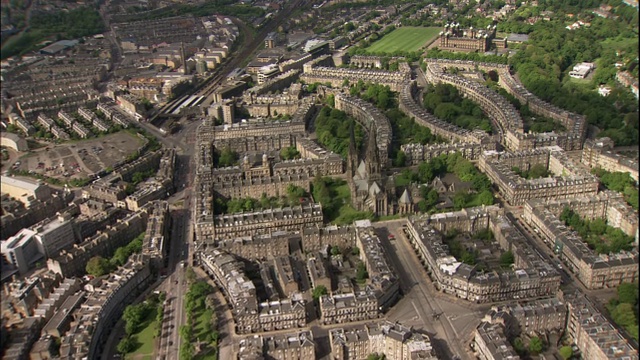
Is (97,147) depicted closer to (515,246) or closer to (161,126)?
(161,126)

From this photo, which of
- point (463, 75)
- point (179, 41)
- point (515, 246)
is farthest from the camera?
point (179, 41)

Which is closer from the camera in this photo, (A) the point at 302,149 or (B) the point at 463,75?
(A) the point at 302,149

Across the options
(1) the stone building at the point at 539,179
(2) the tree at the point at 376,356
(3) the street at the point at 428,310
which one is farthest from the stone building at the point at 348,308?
(1) the stone building at the point at 539,179

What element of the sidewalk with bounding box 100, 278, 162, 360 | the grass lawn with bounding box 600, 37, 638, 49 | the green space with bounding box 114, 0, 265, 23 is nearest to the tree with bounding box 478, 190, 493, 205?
the sidewalk with bounding box 100, 278, 162, 360

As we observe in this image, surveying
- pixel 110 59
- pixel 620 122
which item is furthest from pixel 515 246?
pixel 110 59

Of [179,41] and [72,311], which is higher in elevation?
[179,41]

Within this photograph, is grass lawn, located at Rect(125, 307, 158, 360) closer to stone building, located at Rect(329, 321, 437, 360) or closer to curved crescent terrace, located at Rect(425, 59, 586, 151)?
stone building, located at Rect(329, 321, 437, 360)

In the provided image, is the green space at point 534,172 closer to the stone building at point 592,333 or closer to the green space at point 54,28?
the stone building at point 592,333
